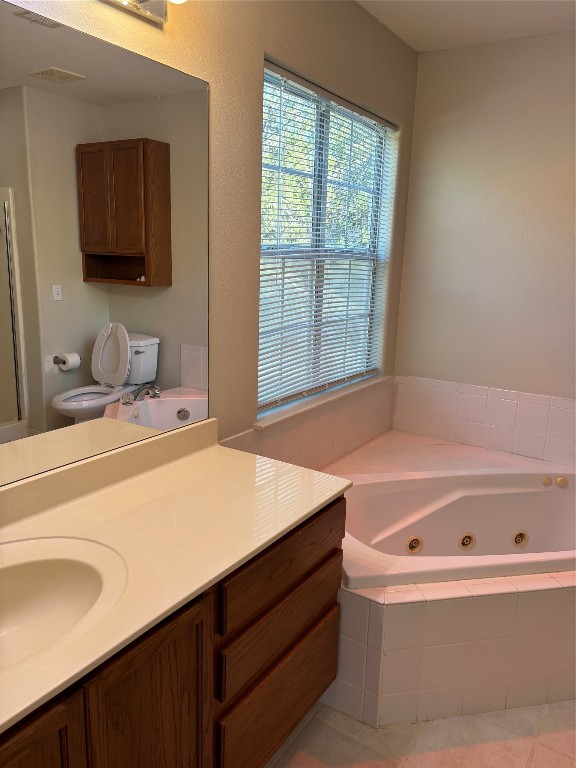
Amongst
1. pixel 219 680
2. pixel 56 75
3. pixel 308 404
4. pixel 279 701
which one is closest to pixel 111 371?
pixel 56 75

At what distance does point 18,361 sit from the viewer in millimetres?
1335

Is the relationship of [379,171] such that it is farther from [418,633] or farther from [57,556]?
[57,556]

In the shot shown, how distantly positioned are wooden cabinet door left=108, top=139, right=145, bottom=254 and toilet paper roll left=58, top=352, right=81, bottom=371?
0.30 metres

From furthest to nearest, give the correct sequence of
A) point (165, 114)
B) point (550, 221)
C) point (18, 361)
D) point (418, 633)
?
point (550, 221)
point (418, 633)
point (165, 114)
point (18, 361)

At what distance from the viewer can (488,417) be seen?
3.01 metres

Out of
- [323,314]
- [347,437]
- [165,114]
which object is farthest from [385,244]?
[165,114]

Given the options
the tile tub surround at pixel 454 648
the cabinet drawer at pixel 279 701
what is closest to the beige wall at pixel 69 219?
the cabinet drawer at pixel 279 701

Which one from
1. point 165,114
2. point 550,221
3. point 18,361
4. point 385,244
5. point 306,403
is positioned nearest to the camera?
point 18,361

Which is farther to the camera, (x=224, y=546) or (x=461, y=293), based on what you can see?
(x=461, y=293)

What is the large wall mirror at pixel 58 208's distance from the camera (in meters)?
1.27

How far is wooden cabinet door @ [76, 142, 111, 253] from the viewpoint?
4.65 ft

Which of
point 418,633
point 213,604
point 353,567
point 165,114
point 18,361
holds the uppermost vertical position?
point 165,114

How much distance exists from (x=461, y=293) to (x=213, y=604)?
2280 millimetres

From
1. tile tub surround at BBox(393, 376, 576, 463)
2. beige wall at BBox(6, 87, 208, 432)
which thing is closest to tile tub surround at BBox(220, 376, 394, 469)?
tile tub surround at BBox(393, 376, 576, 463)
